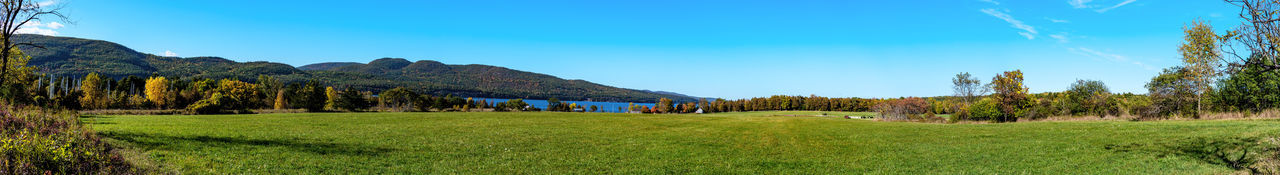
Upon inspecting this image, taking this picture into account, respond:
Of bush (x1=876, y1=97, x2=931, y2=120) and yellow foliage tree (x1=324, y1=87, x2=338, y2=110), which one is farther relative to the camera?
yellow foliage tree (x1=324, y1=87, x2=338, y2=110)

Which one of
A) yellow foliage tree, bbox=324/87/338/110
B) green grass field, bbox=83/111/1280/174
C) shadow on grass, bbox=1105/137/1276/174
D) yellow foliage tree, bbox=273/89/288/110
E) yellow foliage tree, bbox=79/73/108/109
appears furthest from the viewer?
yellow foliage tree, bbox=273/89/288/110

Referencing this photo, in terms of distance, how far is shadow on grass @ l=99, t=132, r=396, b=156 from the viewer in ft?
44.4

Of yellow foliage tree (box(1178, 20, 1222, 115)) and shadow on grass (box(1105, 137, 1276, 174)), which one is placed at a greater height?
yellow foliage tree (box(1178, 20, 1222, 115))

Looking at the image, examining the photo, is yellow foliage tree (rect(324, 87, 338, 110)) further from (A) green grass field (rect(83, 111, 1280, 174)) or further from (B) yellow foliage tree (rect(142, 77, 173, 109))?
(A) green grass field (rect(83, 111, 1280, 174))

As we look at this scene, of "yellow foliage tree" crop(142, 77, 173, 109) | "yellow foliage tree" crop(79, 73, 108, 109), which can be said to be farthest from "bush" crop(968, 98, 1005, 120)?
"yellow foliage tree" crop(142, 77, 173, 109)

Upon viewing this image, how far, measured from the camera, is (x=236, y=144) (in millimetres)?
14633

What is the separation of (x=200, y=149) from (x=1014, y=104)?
5927 centimetres

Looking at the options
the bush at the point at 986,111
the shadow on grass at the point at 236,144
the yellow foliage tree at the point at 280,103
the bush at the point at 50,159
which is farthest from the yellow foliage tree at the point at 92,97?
the bush at the point at 986,111

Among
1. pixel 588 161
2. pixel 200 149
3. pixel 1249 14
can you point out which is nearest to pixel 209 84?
pixel 200 149

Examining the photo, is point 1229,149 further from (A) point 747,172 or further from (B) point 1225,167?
(A) point 747,172

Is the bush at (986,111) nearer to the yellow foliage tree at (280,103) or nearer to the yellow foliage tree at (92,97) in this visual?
the yellow foliage tree at (280,103)

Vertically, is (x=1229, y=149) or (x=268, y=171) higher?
(x=1229, y=149)

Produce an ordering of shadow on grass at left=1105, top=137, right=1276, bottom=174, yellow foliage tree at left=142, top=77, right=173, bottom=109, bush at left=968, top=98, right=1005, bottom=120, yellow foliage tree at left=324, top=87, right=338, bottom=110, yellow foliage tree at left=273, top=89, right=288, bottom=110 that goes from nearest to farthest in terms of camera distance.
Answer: shadow on grass at left=1105, top=137, right=1276, bottom=174, bush at left=968, top=98, right=1005, bottom=120, yellow foliage tree at left=142, top=77, right=173, bottom=109, yellow foliage tree at left=324, top=87, right=338, bottom=110, yellow foliage tree at left=273, top=89, right=288, bottom=110

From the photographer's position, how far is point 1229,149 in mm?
11742
